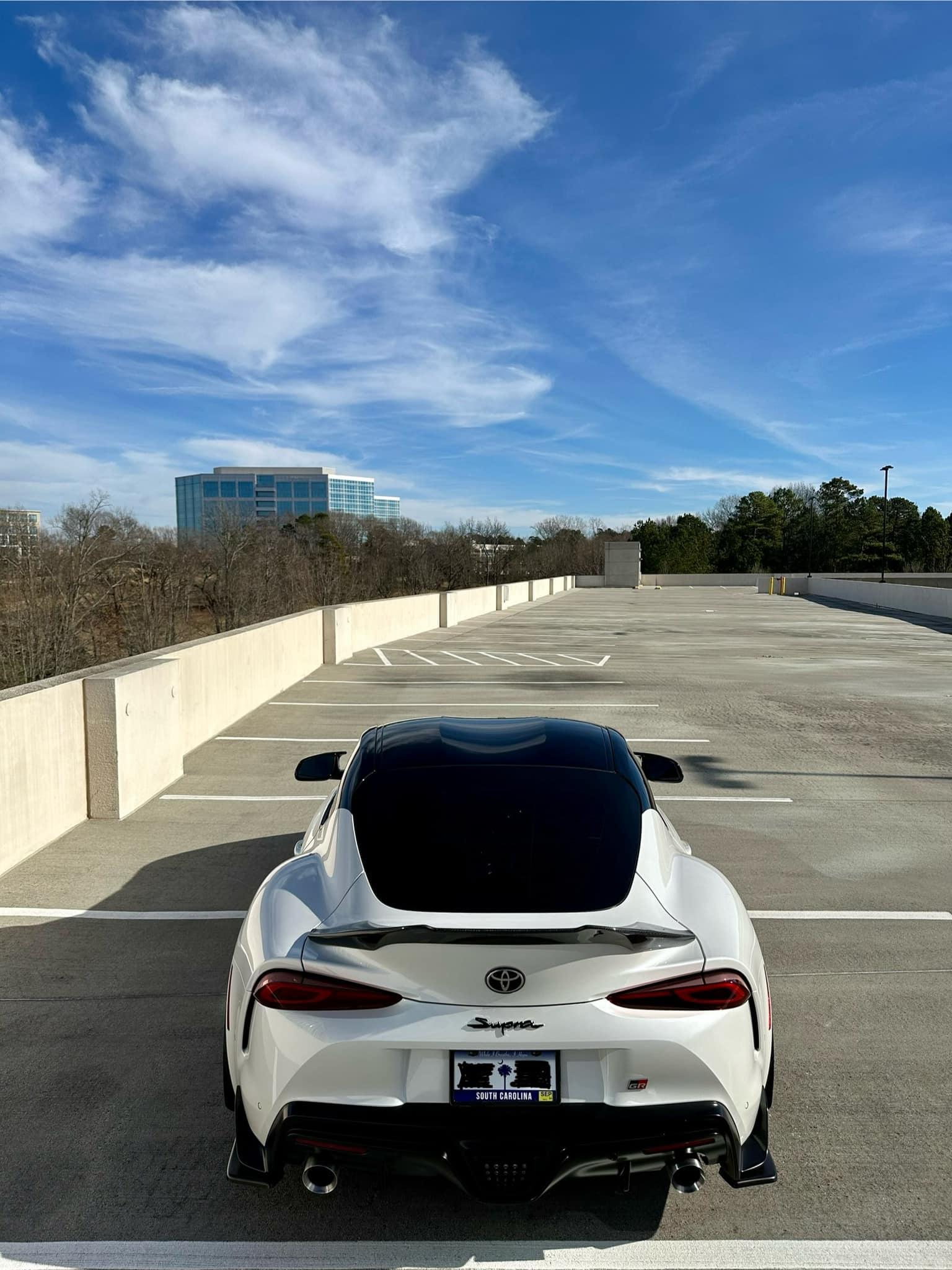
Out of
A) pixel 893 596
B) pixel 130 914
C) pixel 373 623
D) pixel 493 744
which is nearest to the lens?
pixel 493 744

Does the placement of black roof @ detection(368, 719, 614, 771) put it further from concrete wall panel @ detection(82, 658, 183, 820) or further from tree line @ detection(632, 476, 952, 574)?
tree line @ detection(632, 476, 952, 574)

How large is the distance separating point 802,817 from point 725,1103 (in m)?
5.35

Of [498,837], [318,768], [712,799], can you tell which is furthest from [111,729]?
[498,837]

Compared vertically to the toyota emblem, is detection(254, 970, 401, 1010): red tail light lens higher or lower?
lower

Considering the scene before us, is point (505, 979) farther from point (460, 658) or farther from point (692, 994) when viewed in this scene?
point (460, 658)

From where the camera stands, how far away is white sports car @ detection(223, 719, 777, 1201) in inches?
97.6

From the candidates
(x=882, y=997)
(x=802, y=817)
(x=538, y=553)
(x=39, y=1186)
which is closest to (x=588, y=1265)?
(x=39, y=1186)

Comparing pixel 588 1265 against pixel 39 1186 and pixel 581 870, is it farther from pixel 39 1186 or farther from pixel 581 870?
pixel 39 1186

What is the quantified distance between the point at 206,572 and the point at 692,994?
5267 cm

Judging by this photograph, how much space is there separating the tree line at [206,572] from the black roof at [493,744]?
2265cm

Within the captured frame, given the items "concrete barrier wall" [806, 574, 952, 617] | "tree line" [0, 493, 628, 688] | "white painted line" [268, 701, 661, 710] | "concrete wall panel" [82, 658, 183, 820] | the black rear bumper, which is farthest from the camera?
"concrete barrier wall" [806, 574, 952, 617]

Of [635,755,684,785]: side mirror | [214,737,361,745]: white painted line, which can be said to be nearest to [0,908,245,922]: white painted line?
[635,755,684,785]: side mirror

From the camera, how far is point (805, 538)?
11294 cm

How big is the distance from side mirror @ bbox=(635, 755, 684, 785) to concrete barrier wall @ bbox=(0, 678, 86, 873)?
13.5ft
